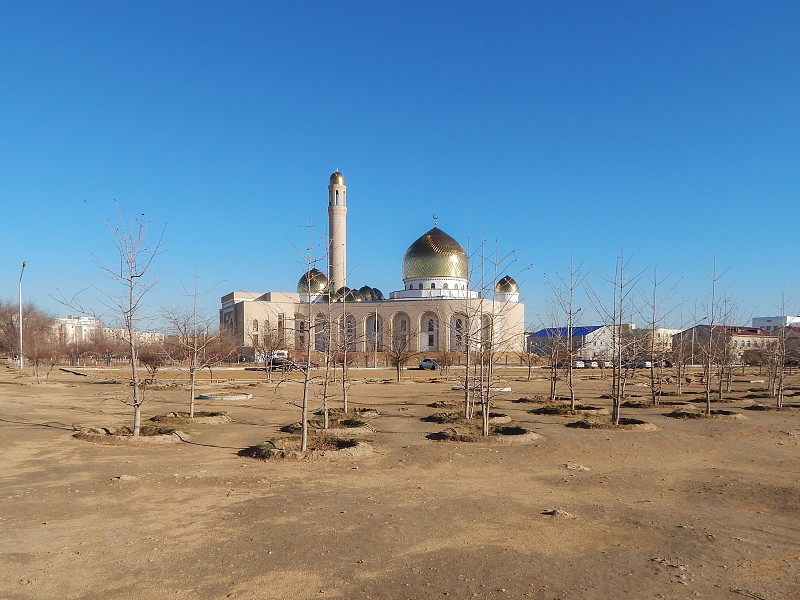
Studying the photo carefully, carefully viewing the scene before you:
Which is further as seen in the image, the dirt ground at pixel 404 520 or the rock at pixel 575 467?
the rock at pixel 575 467

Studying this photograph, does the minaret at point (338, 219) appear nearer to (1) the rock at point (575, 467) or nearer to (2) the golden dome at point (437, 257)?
(2) the golden dome at point (437, 257)

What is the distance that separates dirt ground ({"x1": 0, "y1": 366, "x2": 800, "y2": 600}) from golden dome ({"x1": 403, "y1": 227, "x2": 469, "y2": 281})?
6819cm

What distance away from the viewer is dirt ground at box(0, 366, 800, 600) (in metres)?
6.66

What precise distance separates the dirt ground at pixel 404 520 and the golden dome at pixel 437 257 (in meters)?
68.2

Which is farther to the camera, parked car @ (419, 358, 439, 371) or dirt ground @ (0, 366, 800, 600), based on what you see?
parked car @ (419, 358, 439, 371)

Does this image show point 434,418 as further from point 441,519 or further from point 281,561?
point 281,561

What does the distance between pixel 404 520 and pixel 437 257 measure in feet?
251

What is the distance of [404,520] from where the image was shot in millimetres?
8953

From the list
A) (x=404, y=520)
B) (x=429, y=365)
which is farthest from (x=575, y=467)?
(x=429, y=365)

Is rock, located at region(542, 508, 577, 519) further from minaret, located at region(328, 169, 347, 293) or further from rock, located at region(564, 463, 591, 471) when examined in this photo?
minaret, located at region(328, 169, 347, 293)

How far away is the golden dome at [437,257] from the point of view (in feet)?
278

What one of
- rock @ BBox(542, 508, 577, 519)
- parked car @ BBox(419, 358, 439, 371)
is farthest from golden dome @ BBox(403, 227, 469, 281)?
rock @ BBox(542, 508, 577, 519)

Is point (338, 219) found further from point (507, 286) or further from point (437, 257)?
point (507, 286)

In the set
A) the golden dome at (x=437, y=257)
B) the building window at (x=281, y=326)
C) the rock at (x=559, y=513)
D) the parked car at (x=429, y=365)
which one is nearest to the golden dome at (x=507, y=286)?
the golden dome at (x=437, y=257)
